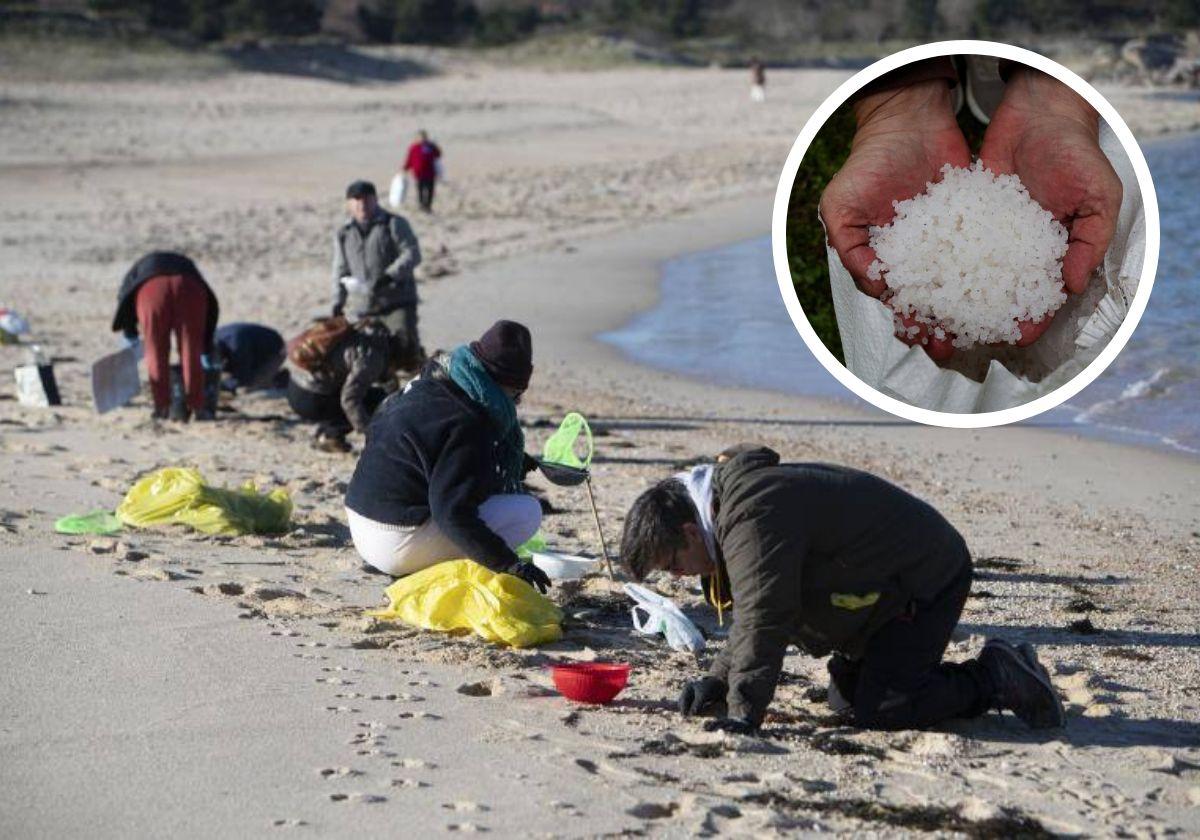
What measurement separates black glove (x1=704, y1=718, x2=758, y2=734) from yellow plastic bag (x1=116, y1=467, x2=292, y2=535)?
3149 mm

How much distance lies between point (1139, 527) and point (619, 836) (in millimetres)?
5055

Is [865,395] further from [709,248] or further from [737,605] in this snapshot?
[709,248]

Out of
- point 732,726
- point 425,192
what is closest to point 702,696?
point 732,726

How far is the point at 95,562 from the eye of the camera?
657 cm

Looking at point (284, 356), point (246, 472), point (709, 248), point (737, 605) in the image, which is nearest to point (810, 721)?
point (737, 605)

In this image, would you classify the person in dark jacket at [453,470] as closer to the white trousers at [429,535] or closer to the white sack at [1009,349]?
the white trousers at [429,535]

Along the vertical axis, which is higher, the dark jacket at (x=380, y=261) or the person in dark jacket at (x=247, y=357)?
the dark jacket at (x=380, y=261)

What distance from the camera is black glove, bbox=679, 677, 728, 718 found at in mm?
4793

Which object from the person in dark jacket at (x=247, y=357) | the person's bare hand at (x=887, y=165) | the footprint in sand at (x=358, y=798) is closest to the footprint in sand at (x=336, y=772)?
the footprint in sand at (x=358, y=798)

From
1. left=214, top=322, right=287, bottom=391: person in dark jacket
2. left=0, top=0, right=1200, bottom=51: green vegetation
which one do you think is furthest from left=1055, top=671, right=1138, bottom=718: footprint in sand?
left=0, top=0, right=1200, bottom=51: green vegetation

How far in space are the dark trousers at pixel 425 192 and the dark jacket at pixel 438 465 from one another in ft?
57.4

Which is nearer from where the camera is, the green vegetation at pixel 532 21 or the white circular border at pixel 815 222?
the white circular border at pixel 815 222

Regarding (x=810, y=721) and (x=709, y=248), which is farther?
(x=709, y=248)

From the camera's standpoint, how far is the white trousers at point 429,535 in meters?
6.07
